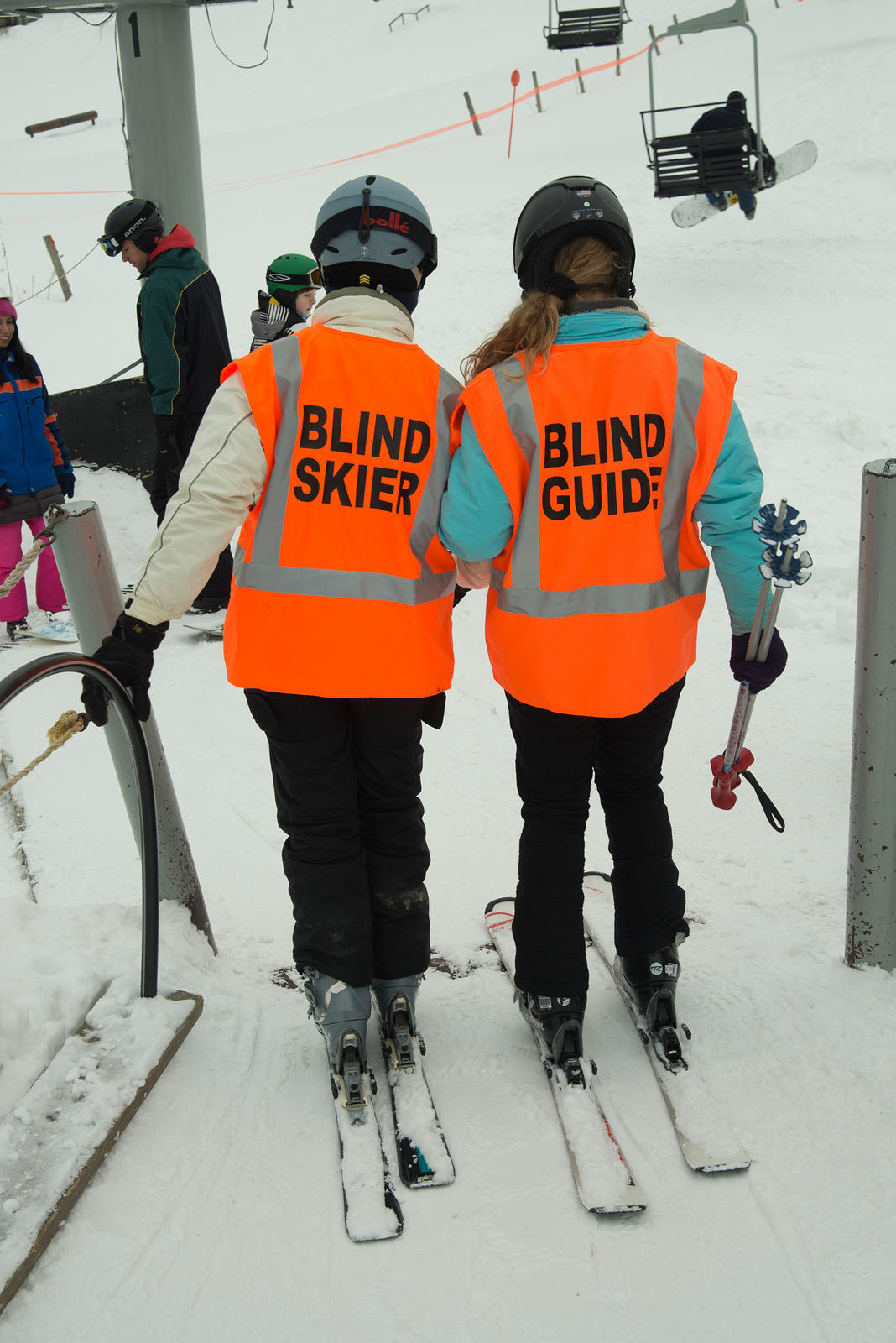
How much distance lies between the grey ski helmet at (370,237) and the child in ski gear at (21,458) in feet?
10.7

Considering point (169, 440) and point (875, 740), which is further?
point (169, 440)

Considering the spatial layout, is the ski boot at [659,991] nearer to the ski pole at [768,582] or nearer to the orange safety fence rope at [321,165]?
the ski pole at [768,582]

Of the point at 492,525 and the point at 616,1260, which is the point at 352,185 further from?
the point at 616,1260

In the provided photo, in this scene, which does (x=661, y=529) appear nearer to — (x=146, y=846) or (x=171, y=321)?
(x=146, y=846)

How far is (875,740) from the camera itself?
80.3 inches

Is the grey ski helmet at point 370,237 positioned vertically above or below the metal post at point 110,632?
above

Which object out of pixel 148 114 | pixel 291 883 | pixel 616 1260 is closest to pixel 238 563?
pixel 291 883

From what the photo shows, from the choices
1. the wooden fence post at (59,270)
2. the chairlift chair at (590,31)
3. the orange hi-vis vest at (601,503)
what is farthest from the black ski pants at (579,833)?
the chairlift chair at (590,31)

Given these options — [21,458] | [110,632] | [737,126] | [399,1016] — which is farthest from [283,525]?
[737,126]

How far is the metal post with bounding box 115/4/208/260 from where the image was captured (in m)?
5.52

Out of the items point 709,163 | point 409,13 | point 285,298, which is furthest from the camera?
point 409,13

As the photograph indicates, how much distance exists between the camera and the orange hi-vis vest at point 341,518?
1.78m

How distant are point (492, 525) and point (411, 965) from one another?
0.95 metres

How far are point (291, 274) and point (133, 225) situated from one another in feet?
2.42
